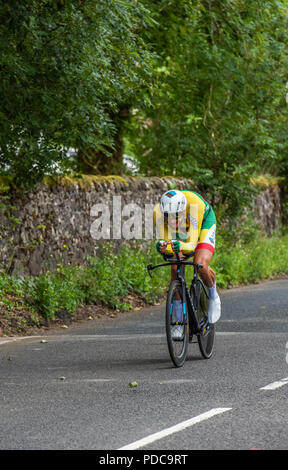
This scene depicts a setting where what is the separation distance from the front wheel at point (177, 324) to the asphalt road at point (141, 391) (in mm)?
148

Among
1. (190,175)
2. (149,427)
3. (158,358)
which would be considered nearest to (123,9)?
(158,358)

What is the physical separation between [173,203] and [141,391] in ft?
6.55

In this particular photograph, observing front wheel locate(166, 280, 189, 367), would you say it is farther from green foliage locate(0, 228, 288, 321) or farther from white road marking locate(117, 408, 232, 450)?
green foliage locate(0, 228, 288, 321)

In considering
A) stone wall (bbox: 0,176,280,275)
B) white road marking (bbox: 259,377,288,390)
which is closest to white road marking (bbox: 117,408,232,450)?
white road marking (bbox: 259,377,288,390)

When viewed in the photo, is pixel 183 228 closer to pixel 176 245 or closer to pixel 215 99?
pixel 176 245

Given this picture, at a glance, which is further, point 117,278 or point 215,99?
point 215,99

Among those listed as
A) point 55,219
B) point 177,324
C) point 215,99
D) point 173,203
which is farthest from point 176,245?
point 215,99

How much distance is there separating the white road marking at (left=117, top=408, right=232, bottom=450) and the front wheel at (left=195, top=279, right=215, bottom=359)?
8.24 feet

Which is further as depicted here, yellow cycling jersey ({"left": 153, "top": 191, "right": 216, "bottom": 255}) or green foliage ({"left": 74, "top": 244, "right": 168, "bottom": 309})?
green foliage ({"left": 74, "top": 244, "right": 168, "bottom": 309})

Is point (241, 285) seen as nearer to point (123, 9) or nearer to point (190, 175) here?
point (190, 175)

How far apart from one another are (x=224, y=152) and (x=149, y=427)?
14.9m

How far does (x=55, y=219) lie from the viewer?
15000mm

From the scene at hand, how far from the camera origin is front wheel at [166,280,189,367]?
8.72 meters

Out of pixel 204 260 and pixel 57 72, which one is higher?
pixel 57 72
